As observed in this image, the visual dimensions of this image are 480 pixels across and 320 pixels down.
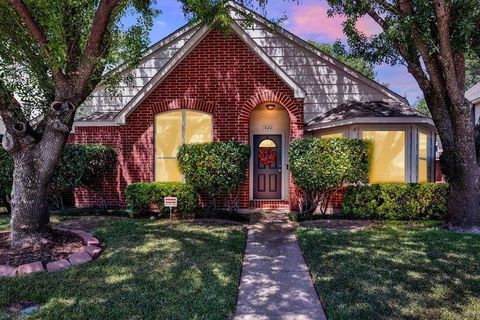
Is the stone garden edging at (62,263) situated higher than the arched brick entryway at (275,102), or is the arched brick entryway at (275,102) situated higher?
the arched brick entryway at (275,102)

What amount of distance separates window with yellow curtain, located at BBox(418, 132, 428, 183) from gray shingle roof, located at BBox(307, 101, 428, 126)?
76cm

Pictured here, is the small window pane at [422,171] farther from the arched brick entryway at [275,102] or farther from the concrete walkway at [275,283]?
the concrete walkway at [275,283]

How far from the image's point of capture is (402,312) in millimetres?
4285

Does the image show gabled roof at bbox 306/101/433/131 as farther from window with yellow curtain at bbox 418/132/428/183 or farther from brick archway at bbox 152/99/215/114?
brick archway at bbox 152/99/215/114

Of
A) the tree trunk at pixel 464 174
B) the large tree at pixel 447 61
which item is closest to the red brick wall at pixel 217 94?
the large tree at pixel 447 61

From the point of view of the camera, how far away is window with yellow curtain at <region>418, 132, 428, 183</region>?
10.8 metres

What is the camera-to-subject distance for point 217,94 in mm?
11008

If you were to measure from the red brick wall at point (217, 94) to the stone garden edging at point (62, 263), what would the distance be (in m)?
4.57

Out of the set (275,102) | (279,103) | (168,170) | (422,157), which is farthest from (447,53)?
(168,170)

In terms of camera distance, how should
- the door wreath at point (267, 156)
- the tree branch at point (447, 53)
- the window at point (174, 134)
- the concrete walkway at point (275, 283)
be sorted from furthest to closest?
the door wreath at point (267, 156) < the window at point (174, 134) < the tree branch at point (447, 53) < the concrete walkway at point (275, 283)

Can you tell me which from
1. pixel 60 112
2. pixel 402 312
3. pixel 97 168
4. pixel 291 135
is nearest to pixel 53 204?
pixel 97 168

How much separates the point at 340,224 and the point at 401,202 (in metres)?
1.81

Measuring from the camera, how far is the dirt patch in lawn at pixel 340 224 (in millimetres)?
8750

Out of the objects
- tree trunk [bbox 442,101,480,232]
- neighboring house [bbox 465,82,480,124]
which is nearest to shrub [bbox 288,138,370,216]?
tree trunk [bbox 442,101,480,232]
